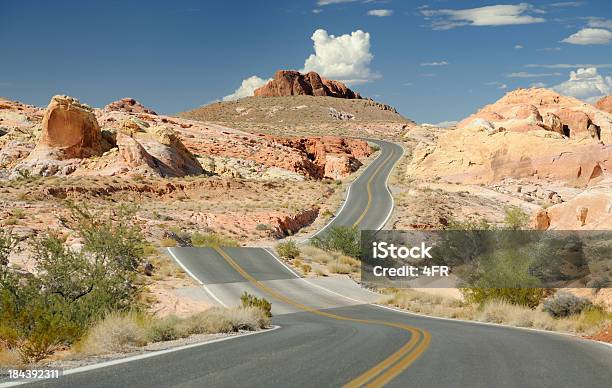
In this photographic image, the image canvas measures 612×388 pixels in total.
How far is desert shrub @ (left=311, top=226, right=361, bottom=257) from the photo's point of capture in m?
44.2

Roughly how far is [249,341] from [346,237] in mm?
33999

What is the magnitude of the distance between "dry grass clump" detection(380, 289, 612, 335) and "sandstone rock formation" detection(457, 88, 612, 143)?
51.7 m

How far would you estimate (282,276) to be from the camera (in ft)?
110

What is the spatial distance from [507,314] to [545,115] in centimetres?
6531

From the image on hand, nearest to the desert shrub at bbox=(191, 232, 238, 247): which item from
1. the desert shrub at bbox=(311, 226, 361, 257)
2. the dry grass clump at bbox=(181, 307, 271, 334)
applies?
the desert shrub at bbox=(311, 226, 361, 257)

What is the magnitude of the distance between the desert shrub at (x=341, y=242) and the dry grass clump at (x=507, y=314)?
16103 millimetres

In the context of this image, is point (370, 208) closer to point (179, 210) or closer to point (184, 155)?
point (179, 210)

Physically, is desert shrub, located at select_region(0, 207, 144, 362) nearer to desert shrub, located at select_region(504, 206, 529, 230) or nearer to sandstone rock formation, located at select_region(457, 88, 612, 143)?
desert shrub, located at select_region(504, 206, 529, 230)

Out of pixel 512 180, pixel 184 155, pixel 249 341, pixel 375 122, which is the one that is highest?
pixel 375 122

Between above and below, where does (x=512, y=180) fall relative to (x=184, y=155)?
below

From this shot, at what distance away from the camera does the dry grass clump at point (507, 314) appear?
15.4 meters

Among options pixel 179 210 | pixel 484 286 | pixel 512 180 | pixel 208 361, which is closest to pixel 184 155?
pixel 179 210

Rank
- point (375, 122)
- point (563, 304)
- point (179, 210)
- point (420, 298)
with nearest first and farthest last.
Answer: point (563, 304)
point (420, 298)
point (179, 210)
point (375, 122)

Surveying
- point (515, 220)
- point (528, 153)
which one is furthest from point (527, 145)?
point (515, 220)
